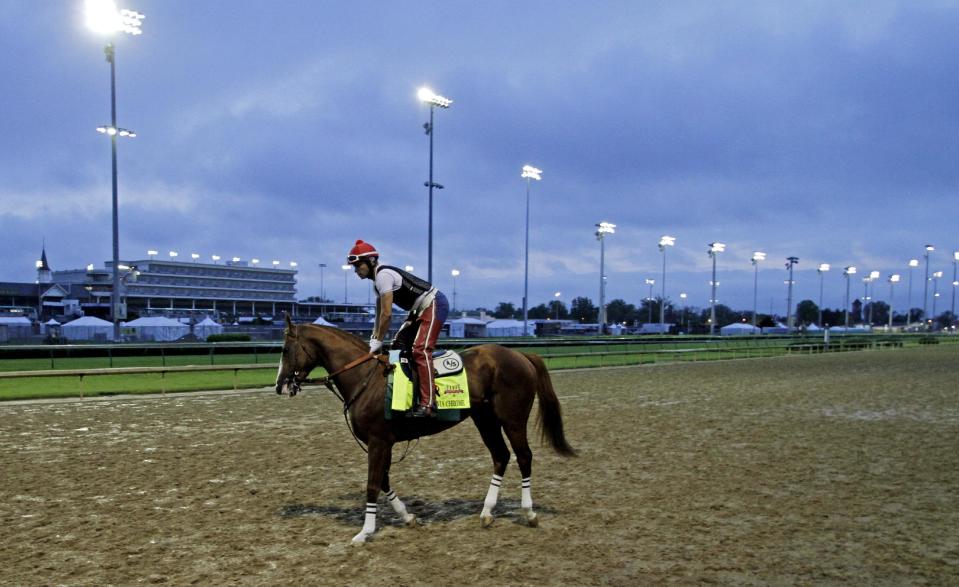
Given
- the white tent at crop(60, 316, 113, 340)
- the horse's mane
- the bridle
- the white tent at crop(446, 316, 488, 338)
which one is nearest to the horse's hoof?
the bridle

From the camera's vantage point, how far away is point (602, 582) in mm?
5254

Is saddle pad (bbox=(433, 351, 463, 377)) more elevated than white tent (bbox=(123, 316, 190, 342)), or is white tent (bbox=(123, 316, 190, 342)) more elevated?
saddle pad (bbox=(433, 351, 463, 377))

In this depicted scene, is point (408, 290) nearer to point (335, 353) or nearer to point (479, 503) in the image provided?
point (335, 353)

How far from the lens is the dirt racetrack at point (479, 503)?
5570 mm

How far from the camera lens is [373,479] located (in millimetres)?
6387

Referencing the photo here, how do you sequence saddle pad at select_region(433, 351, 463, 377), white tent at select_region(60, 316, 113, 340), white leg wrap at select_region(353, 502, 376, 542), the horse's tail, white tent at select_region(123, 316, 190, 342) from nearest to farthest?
white leg wrap at select_region(353, 502, 376, 542) < saddle pad at select_region(433, 351, 463, 377) < the horse's tail < white tent at select_region(60, 316, 113, 340) < white tent at select_region(123, 316, 190, 342)

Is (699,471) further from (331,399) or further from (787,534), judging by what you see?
(331,399)

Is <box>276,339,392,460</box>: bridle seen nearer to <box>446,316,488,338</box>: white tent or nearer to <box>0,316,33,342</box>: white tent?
<box>0,316,33,342</box>: white tent

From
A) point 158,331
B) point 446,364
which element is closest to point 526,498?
point 446,364

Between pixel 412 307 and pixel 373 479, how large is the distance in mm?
1709

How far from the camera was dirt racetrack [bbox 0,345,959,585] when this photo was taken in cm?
557

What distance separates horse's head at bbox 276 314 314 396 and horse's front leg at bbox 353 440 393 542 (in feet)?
3.30

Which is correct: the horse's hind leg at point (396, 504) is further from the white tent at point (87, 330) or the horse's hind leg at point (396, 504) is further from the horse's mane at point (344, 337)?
the white tent at point (87, 330)

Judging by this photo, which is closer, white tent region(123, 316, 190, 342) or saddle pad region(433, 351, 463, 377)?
saddle pad region(433, 351, 463, 377)
